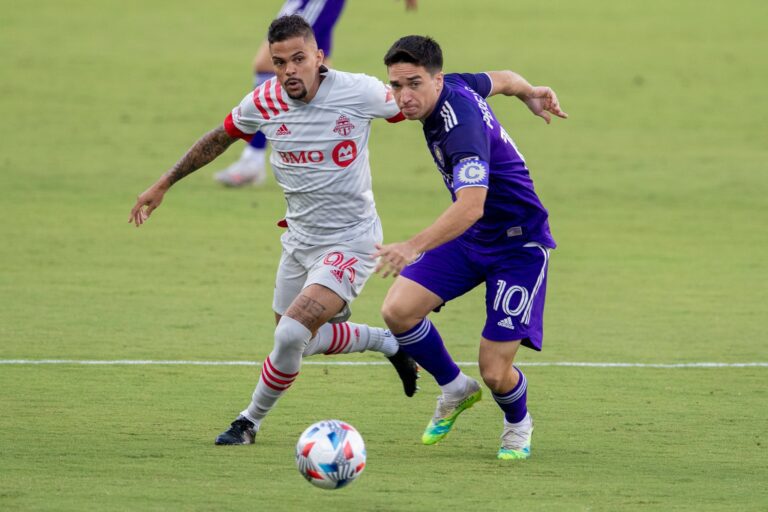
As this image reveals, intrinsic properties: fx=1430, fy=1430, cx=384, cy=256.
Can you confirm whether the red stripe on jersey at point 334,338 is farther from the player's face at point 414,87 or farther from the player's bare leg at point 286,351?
the player's face at point 414,87

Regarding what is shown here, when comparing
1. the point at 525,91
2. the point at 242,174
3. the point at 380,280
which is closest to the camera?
the point at 525,91

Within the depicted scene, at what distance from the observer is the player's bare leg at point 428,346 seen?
7543 millimetres

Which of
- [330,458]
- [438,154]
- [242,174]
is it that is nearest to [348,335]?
[438,154]

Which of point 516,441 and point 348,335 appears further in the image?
point 348,335

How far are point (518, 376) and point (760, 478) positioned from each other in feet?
4.38

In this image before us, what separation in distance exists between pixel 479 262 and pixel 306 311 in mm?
944

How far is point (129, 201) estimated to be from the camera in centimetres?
1569

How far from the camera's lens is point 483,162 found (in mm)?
6832

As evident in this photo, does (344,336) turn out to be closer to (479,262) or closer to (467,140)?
(479,262)

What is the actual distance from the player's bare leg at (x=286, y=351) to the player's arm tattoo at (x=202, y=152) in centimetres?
96

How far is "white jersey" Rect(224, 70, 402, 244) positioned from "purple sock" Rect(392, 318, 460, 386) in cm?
64

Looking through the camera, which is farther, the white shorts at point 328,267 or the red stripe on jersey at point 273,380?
the white shorts at point 328,267

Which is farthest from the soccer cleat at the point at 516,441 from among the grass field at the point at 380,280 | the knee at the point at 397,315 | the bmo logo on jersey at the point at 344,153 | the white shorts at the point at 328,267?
the bmo logo on jersey at the point at 344,153

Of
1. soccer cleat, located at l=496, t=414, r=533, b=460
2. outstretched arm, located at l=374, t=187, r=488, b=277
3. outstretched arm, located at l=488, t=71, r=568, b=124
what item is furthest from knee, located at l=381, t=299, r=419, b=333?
outstretched arm, located at l=488, t=71, r=568, b=124
